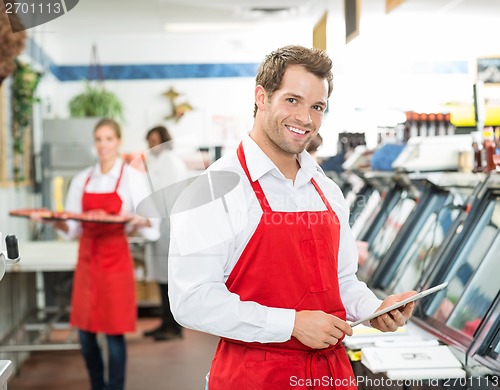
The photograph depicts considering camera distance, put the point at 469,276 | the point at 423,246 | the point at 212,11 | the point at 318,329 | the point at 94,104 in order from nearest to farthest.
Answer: the point at 318,329
the point at 469,276
the point at 423,246
the point at 212,11
the point at 94,104

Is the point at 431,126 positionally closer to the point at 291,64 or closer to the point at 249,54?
the point at 249,54

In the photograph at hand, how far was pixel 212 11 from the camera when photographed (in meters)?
5.11

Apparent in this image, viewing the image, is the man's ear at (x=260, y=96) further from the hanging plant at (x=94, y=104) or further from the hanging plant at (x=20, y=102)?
the hanging plant at (x=94, y=104)

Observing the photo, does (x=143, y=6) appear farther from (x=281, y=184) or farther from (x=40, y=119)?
(x=281, y=184)

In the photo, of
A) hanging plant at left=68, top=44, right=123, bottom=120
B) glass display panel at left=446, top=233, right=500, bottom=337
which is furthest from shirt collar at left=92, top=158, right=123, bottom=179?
hanging plant at left=68, top=44, right=123, bottom=120

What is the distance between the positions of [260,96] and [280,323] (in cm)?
54

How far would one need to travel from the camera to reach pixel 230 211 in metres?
1.78

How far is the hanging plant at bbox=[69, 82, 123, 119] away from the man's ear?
5.76 metres

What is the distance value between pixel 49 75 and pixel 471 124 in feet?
17.3

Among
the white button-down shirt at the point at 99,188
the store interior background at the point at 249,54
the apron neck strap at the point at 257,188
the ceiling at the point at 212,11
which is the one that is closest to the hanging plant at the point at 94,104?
the store interior background at the point at 249,54

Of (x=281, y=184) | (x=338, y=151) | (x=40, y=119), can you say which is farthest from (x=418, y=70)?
(x=40, y=119)

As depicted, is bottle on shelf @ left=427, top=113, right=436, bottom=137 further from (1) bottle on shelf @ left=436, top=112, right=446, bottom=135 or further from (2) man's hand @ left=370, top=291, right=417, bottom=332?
(2) man's hand @ left=370, top=291, right=417, bottom=332

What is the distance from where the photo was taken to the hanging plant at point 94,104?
741 centimetres

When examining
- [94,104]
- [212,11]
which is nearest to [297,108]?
[212,11]
